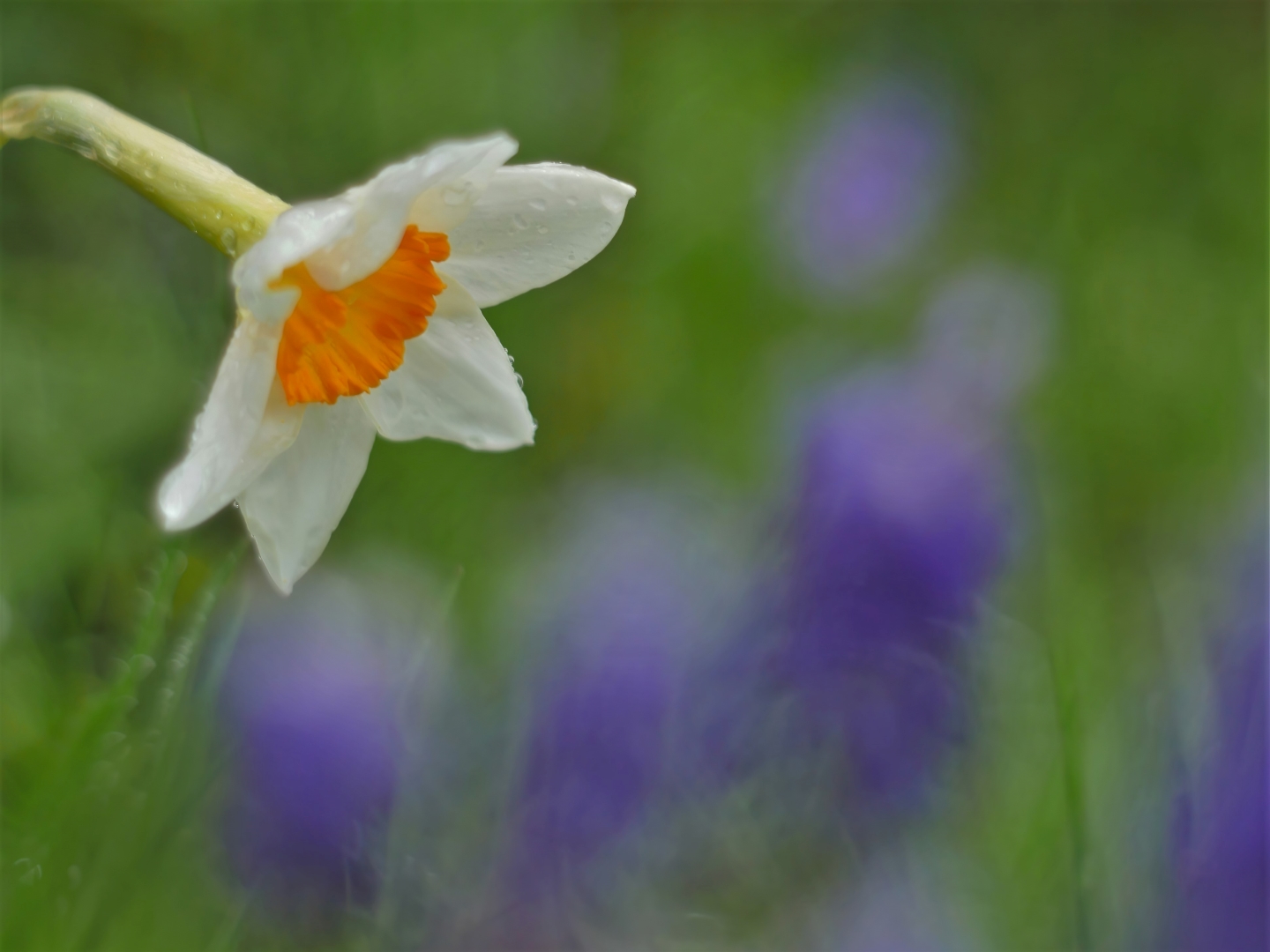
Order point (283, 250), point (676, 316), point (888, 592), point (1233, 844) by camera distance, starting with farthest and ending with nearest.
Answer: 1. point (676, 316)
2. point (888, 592)
3. point (1233, 844)
4. point (283, 250)

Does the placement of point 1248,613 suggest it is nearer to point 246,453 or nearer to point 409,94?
point 246,453

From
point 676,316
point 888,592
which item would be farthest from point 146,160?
point 676,316

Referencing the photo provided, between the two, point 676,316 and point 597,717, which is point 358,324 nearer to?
point 597,717

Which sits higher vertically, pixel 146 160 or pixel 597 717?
pixel 146 160

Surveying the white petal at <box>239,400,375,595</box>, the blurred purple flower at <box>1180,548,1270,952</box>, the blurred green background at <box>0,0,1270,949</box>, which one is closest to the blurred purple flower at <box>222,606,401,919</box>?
the blurred green background at <box>0,0,1270,949</box>

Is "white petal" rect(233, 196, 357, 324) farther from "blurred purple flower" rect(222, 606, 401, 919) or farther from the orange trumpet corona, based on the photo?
"blurred purple flower" rect(222, 606, 401, 919)

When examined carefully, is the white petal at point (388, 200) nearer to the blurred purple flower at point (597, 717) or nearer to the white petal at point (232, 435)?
the white petal at point (232, 435)
